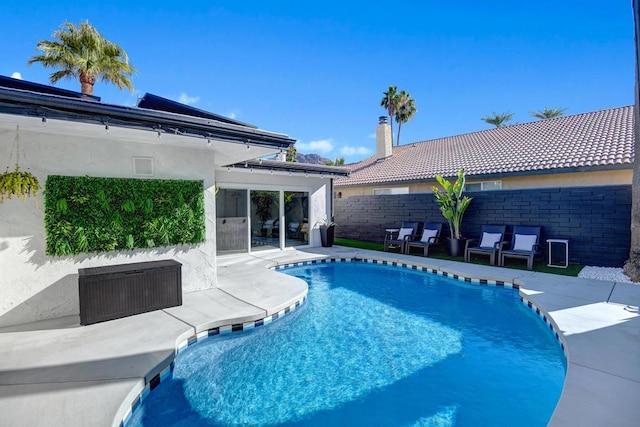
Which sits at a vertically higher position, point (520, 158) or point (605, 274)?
point (520, 158)

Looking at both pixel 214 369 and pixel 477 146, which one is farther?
pixel 477 146

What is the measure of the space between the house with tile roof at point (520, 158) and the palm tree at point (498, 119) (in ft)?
57.5

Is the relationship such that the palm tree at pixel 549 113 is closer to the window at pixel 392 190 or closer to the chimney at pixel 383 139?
the chimney at pixel 383 139

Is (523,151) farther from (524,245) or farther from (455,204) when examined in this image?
(524,245)

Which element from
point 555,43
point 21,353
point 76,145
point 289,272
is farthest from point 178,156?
point 555,43

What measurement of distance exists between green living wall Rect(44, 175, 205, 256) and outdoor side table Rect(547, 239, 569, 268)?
10.2 m

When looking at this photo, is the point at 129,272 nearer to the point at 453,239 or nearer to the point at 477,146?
the point at 453,239

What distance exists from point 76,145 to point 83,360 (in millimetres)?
3849

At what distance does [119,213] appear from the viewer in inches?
247

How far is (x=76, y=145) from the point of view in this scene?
19.0 feet

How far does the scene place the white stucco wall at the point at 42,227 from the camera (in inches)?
205

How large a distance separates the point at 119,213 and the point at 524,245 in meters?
11.2

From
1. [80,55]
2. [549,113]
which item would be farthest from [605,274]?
[549,113]

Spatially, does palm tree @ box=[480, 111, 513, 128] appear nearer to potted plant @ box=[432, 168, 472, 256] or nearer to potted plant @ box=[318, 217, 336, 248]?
potted plant @ box=[432, 168, 472, 256]
